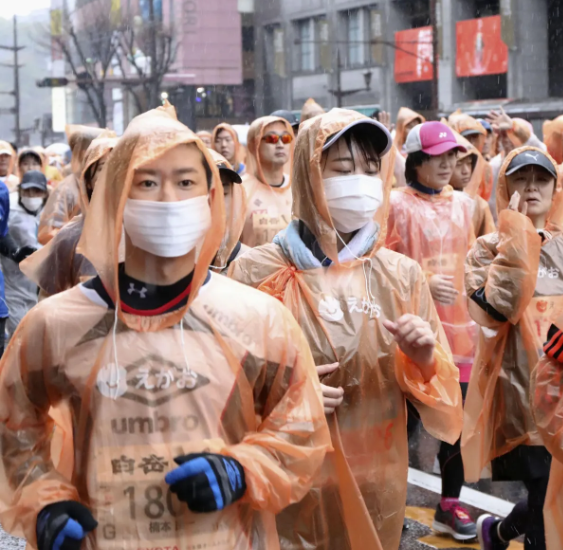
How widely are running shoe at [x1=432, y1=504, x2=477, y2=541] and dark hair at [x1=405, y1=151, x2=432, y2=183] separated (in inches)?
81.5

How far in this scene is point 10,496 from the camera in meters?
2.58

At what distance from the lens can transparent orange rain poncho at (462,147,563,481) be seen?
15.1 ft

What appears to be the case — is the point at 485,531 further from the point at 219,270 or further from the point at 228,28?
the point at 228,28

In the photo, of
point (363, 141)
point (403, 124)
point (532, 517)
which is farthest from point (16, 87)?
point (363, 141)

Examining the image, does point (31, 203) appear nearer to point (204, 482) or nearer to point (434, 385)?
point (434, 385)

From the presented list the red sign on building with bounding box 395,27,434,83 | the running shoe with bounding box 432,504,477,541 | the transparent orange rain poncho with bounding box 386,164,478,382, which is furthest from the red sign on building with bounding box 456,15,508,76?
the running shoe with bounding box 432,504,477,541

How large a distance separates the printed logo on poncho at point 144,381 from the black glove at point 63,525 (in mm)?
277

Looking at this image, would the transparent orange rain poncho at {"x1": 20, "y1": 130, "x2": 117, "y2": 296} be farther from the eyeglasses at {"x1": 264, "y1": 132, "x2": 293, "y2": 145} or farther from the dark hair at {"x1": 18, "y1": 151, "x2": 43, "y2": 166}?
the dark hair at {"x1": 18, "y1": 151, "x2": 43, "y2": 166}

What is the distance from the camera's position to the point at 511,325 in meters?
4.76

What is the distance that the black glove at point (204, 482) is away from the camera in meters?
2.40

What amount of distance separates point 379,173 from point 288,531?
53.0 inches

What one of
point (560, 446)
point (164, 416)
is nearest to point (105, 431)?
point (164, 416)

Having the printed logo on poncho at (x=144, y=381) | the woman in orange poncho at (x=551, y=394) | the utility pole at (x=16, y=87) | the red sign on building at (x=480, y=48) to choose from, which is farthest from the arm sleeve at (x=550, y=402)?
the utility pole at (x=16, y=87)

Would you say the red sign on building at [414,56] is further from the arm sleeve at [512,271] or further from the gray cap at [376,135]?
the gray cap at [376,135]
